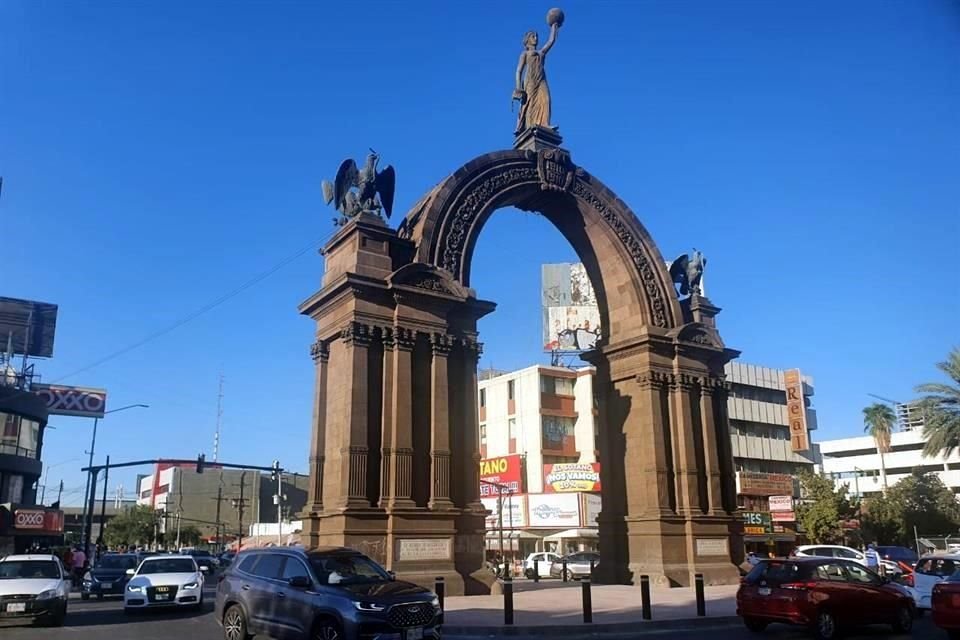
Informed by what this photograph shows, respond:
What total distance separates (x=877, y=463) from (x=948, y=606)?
90.5 m

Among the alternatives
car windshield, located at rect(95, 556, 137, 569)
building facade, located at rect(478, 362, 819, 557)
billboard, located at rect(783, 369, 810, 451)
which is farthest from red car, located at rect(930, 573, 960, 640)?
billboard, located at rect(783, 369, 810, 451)

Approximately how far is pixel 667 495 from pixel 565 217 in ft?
36.1

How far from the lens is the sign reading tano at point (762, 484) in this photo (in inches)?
2286

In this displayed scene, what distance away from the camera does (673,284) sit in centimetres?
3114

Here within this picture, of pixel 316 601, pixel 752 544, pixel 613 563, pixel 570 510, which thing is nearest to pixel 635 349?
pixel 613 563

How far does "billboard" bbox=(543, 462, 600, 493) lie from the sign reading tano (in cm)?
1074

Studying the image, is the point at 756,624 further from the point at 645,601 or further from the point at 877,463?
the point at 877,463

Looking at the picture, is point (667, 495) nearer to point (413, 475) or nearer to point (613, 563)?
point (613, 563)

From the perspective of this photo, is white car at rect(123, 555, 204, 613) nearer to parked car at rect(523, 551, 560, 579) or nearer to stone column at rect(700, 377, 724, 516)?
stone column at rect(700, 377, 724, 516)

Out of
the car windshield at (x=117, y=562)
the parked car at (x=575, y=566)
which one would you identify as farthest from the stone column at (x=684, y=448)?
the car windshield at (x=117, y=562)

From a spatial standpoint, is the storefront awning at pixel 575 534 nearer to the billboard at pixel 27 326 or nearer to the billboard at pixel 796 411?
the billboard at pixel 796 411

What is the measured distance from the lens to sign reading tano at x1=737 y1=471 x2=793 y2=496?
58062mm

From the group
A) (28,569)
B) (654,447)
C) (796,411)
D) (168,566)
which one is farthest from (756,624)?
(796,411)

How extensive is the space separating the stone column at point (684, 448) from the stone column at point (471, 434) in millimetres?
8270
